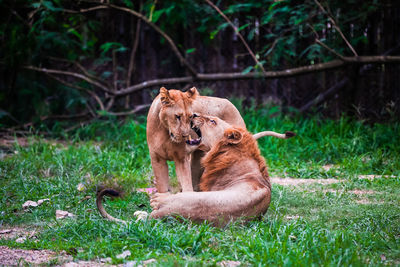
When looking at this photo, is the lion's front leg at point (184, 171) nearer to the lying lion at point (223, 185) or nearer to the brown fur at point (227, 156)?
the lying lion at point (223, 185)

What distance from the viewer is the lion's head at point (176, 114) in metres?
4.32

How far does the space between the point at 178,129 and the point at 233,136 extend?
1.84ft

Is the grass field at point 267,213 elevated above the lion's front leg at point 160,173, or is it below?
below

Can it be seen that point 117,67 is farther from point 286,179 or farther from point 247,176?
point 247,176

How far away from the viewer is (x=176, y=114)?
432 cm

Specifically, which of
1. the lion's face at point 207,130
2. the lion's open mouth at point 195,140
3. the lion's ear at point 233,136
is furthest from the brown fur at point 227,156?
the lion's open mouth at point 195,140

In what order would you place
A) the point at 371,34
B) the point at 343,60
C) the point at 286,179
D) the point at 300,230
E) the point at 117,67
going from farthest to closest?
1. the point at 117,67
2. the point at 371,34
3. the point at 343,60
4. the point at 286,179
5. the point at 300,230

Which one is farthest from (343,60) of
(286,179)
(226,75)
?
(286,179)

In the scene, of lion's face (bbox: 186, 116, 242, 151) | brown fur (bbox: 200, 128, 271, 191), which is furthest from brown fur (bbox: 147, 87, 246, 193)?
brown fur (bbox: 200, 128, 271, 191)

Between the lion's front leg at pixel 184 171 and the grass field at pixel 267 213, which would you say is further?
the lion's front leg at pixel 184 171

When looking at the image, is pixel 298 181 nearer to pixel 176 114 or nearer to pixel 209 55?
pixel 176 114

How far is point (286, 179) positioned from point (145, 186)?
79.8 inches

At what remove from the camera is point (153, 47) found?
10.8 m

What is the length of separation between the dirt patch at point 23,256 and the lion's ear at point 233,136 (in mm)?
1790
